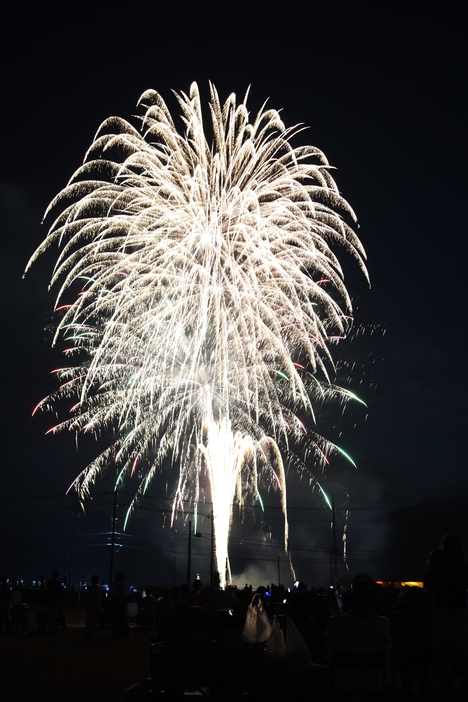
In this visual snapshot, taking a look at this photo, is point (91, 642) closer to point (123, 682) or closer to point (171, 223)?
point (123, 682)

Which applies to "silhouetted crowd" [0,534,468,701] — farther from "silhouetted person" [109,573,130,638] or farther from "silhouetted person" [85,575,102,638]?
"silhouetted person" [85,575,102,638]

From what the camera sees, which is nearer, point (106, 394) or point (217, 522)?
point (106, 394)

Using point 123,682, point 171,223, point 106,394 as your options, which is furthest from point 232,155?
point 123,682

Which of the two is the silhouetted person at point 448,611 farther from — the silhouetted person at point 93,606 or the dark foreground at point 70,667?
the silhouetted person at point 93,606

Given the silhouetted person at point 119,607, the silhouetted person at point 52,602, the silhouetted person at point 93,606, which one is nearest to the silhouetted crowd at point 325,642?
the silhouetted person at point 119,607

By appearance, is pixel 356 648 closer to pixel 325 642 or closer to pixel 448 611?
pixel 448 611

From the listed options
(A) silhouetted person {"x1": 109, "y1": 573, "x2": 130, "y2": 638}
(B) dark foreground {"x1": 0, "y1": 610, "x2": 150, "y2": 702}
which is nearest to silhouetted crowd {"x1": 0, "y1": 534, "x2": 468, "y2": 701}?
(B) dark foreground {"x1": 0, "y1": 610, "x2": 150, "y2": 702}
